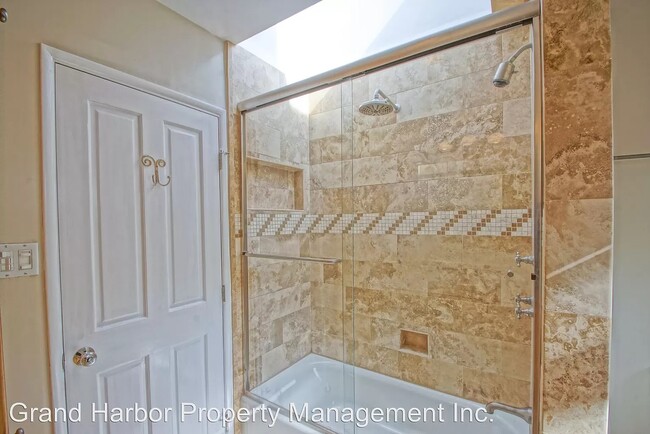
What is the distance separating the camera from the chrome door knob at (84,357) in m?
1.10

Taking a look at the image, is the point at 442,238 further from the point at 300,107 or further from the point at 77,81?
the point at 77,81

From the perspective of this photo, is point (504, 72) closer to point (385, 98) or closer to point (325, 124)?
point (385, 98)

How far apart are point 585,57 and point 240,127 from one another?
160 cm

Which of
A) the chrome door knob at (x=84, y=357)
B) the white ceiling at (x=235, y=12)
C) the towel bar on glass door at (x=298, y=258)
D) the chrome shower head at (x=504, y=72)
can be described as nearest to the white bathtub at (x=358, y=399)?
the towel bar on glass door at (x=298, y=258)

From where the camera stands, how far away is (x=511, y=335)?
1607mm

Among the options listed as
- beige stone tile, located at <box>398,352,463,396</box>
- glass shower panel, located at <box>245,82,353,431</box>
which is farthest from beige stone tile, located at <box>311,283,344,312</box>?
beige stone tile, located at <box>398,352,463,396</box>

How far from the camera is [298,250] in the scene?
83.1 inches

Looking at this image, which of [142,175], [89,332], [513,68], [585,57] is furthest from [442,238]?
[89,332]

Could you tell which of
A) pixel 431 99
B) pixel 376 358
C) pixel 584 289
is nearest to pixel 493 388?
pixel 376 358

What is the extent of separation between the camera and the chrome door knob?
3.61ft

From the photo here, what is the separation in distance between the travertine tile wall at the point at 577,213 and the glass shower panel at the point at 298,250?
1387 mm

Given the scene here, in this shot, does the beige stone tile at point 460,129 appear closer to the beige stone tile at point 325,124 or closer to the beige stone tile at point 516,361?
the beige stone tile at point 325,124

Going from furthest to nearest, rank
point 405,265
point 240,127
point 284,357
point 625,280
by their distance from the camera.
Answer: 1. point 284,357
2. point 405,265
3. point 240,127
4. point 625,280

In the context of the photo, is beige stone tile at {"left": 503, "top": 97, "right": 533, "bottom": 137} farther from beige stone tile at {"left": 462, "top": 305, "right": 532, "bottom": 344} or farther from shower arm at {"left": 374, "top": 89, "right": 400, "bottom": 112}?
beige stone tile at {"left": 462, "top": 305, "right": 532, "bottom": 344}
